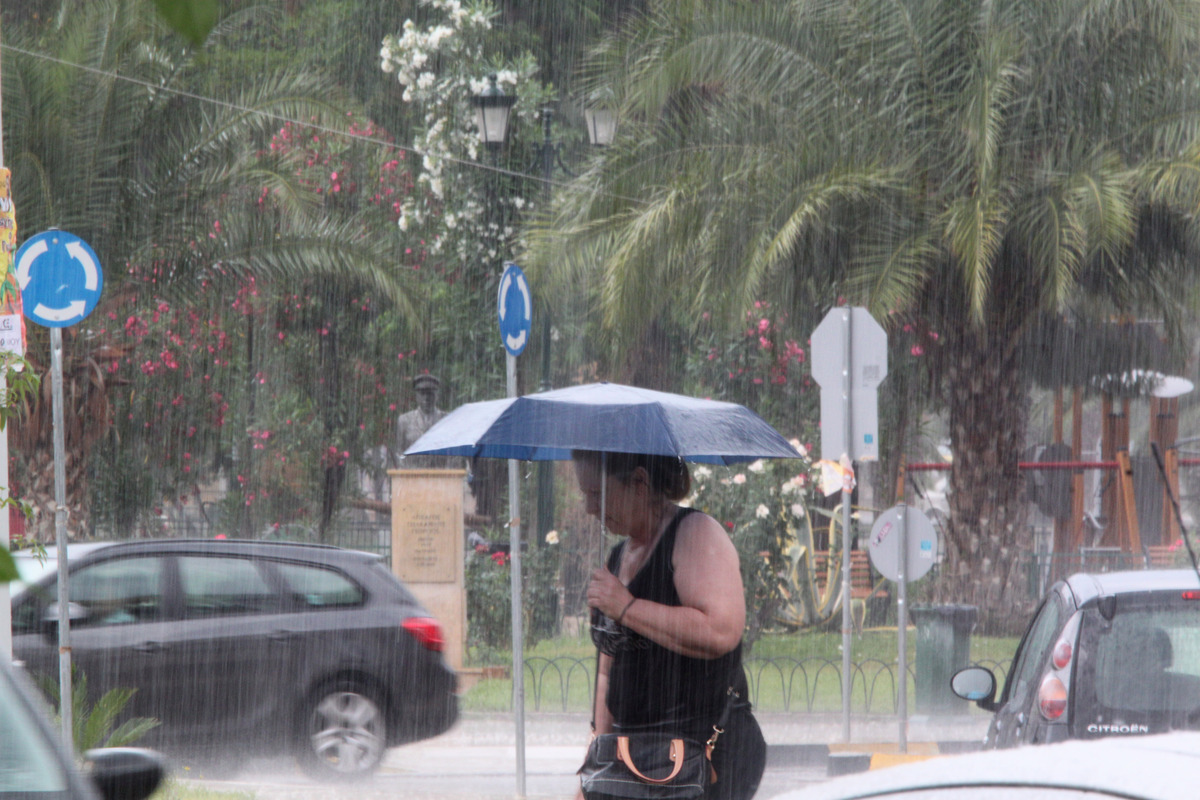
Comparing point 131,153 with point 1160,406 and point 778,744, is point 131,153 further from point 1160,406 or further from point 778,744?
point 1160,406

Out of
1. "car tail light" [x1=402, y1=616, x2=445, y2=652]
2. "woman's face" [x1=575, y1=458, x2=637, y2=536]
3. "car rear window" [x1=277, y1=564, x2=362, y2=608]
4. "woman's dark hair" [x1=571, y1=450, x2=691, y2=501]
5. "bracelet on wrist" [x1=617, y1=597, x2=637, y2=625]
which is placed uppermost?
"woman's dark hair" [x1=571, y1=450, x2=691, y2=501]

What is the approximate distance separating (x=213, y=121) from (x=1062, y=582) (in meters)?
11.6

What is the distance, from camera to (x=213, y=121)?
14.6 m

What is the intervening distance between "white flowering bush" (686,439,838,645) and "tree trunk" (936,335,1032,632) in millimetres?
1604

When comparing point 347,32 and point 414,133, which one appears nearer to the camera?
point 414,133

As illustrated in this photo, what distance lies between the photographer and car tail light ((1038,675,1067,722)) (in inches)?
182

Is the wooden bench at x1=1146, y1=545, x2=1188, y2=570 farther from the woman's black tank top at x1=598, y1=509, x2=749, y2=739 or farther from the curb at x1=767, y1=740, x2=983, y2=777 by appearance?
the woman's black tank top at x1=598, y1=509, x2=749, y2=739

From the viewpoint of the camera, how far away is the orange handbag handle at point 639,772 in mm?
3561

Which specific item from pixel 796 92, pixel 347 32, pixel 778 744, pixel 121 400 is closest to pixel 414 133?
pixel 347 32

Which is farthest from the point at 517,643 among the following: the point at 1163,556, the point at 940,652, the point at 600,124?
the point at 1163,556

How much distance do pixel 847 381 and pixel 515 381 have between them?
2314 millimetres

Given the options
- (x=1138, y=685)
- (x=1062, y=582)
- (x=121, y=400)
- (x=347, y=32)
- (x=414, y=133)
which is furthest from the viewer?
(x=347, y=32)

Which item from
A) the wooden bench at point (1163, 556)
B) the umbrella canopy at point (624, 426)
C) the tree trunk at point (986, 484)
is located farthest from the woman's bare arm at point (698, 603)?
the wooden bench at point (1163, 556)

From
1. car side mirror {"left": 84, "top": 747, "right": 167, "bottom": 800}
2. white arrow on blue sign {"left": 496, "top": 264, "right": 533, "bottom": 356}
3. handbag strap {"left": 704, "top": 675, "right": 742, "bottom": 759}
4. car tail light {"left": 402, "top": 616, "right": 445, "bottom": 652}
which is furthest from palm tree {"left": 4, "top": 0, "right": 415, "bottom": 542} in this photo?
handbag strap {"left": 704, "top": 675, "right": 742, "bottom": 759}
